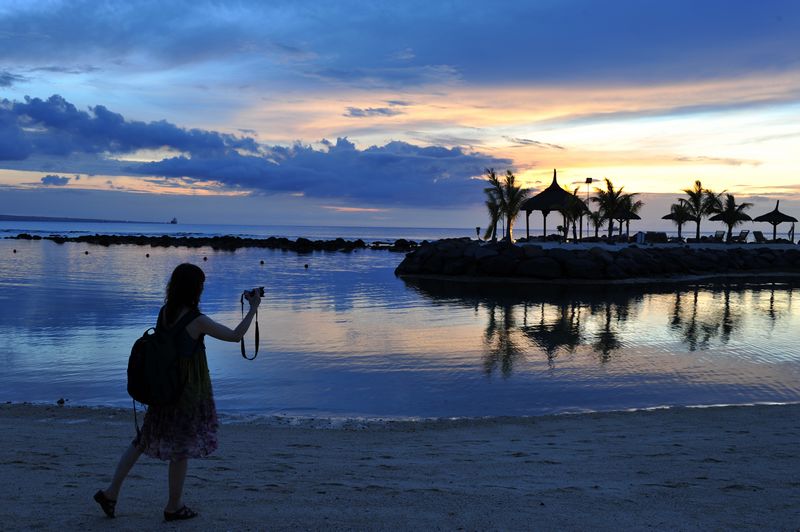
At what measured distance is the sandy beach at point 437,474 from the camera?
172 inches

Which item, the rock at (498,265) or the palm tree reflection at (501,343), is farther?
the rock at (498,265)

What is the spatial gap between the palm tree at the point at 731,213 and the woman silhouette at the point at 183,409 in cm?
5549

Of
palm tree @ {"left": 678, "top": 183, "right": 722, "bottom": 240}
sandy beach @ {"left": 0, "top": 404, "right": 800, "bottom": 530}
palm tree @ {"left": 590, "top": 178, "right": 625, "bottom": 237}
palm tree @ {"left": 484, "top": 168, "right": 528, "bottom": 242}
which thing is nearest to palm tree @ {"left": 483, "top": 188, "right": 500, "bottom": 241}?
palm tree @ {"left": 484, "top": 168, "right": 528, "bottom": 242}

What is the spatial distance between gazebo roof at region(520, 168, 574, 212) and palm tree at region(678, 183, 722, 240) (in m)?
15.6

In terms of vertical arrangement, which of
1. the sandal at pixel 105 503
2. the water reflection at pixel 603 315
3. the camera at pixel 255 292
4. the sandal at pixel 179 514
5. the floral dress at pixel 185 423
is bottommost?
the water reflection at pixel 603 315

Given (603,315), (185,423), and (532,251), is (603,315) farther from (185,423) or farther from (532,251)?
(185,423)

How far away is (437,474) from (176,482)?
2.35 meters

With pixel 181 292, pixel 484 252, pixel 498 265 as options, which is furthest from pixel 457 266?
pixel 181 292

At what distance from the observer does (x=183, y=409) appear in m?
4.06

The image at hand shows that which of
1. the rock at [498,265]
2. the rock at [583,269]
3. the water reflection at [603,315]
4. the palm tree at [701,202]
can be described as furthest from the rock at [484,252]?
the palm tree at [701,202]

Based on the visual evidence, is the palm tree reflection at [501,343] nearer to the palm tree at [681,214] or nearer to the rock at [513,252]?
the rock at [513,252]

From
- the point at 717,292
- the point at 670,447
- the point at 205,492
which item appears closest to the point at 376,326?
the point at 670,447

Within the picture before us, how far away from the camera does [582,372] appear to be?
446 inches

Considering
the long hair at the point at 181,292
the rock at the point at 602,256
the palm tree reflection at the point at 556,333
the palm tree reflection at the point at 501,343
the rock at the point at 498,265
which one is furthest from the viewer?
the rock at the point at 602,256
